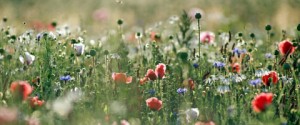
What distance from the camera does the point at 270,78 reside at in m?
3.57

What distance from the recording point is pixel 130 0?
12461 millimetres

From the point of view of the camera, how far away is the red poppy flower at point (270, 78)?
11.7ft

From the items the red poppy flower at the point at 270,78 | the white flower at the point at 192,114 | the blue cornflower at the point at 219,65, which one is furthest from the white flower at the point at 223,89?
the blue cornflower at the point at 219,65

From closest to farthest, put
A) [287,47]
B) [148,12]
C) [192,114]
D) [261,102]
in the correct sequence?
[261,102] < [192,114] < [287,47] < [148,12]

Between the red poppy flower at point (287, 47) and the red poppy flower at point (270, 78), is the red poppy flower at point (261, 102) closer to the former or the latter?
the red poppy flower at point (270, 78)

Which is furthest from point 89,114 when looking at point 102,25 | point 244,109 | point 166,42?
point 102,25

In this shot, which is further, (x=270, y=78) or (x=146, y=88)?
(x=146, y=88)

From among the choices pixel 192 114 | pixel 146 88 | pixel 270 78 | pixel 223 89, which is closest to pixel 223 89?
pixel 223 89

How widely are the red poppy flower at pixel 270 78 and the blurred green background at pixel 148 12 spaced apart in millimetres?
4067

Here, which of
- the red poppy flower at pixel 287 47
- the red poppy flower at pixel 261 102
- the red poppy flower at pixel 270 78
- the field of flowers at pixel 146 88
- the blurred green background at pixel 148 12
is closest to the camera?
the red poppy flower at pixel 261 102

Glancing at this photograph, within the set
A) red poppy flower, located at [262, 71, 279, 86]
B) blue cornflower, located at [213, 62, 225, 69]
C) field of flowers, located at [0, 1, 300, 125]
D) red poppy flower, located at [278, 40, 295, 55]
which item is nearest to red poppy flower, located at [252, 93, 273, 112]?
field of flowers, located at [0, 1, 300, 125]

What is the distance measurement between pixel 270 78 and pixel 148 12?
7814mm

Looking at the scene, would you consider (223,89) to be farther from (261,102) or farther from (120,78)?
(261,102)

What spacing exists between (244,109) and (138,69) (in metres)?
1.10
